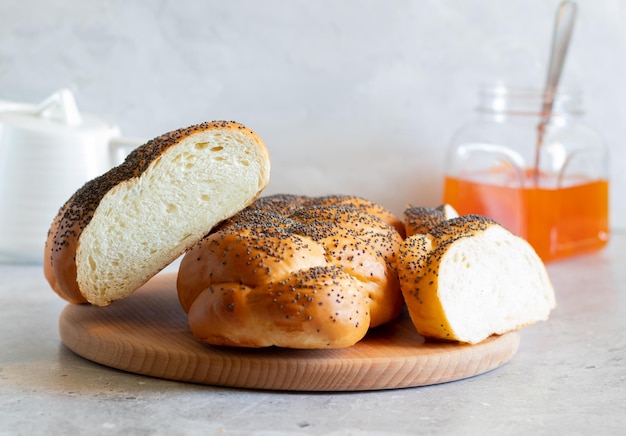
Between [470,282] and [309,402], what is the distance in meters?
0.37

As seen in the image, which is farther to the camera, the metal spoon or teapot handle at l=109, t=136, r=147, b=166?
the metal spoon

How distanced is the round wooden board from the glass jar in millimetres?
755

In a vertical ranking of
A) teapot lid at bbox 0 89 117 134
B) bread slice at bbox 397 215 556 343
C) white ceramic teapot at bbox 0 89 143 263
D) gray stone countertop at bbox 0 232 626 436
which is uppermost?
teapot lid at bbox 0 89 117 134

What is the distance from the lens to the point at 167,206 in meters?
1.54

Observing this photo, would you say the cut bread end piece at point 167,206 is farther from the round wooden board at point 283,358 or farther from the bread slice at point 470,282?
the bread slice at point 470,282

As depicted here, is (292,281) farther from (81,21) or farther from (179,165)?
(81,21)

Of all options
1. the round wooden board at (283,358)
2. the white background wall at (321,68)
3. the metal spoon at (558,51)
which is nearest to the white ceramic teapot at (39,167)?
the white background wall at (321,68)

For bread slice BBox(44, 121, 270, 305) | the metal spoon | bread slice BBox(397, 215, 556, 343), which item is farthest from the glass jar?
bread slice BBox(44, 121, 270, 305)

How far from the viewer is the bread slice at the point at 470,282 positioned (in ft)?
→ 4.65

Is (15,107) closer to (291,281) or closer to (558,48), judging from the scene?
(291,281)

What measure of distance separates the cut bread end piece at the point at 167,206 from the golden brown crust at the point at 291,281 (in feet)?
0.21

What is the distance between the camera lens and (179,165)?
5.00 ft

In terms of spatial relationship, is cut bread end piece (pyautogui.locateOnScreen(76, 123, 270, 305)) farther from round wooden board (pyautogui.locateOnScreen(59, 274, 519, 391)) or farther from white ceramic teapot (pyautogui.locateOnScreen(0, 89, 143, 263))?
white ceramic teapot (pyautogui.locateOnScreen(0, 89, 143, 263))

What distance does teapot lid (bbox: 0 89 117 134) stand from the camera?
6.87 feet
